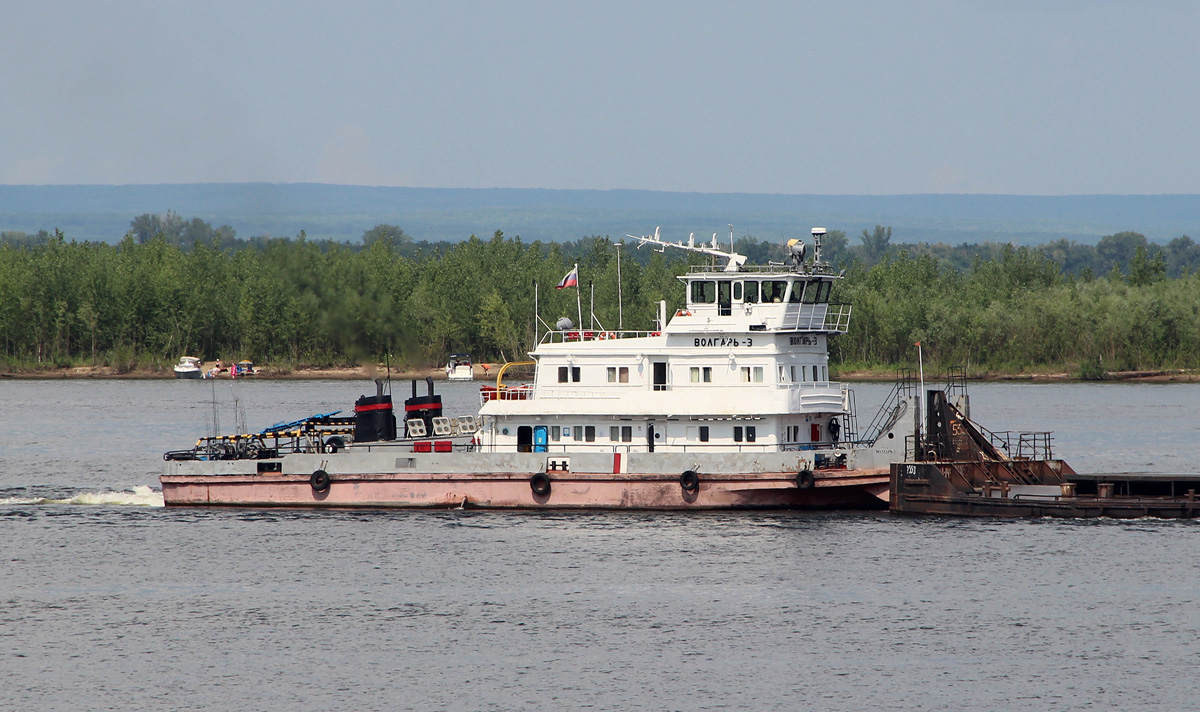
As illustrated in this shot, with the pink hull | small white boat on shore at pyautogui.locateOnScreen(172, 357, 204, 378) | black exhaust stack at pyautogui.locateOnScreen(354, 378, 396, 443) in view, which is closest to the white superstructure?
the pink hull

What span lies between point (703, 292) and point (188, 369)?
87.9m

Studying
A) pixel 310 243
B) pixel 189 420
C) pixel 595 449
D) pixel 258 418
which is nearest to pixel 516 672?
pixel 595 449

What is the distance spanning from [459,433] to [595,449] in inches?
166

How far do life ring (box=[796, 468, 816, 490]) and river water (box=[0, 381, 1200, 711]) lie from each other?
39.0 inches

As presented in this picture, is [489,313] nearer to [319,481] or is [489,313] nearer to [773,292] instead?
[319,481]

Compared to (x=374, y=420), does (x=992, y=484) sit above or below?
below

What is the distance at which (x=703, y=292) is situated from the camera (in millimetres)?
39938

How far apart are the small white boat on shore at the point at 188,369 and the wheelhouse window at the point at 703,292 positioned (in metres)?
87.6

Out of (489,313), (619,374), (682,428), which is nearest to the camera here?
(682,428)

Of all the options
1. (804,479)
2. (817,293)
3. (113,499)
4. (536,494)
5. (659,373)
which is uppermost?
(817,293)

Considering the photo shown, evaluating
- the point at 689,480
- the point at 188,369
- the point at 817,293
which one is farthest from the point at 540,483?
the point at 188,369

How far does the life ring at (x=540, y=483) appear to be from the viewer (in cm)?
3950

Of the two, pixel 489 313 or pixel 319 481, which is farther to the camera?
pixel 489 313

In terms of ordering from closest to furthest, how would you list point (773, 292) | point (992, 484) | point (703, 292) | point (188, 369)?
point (773, 292), point (992, 484), point (703, 292), point (188, 369)
